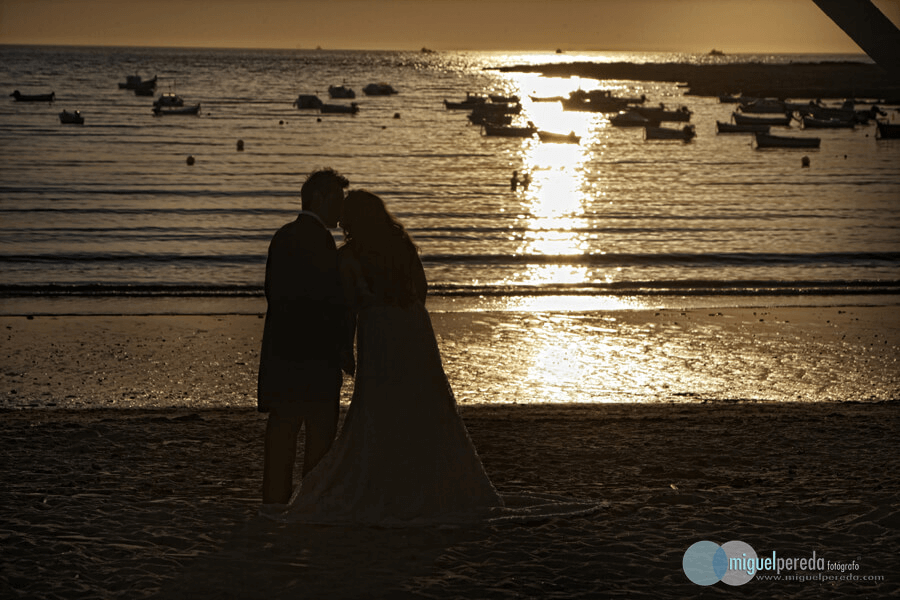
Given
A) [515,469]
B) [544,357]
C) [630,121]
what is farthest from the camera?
[630,121]

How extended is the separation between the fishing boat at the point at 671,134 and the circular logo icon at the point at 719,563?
64.8 meters

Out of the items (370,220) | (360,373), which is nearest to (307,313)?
(360,373)

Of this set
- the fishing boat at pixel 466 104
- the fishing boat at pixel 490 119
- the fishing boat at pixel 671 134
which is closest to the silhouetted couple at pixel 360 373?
the fishing boat at pixel 671 134

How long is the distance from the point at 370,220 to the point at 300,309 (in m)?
0.67

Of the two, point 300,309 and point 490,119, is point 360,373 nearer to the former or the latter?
point 300,309

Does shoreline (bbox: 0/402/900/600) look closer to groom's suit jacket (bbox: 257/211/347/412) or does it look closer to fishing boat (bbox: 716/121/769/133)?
groom's suit jacket (bbox: 257/211/347/412)

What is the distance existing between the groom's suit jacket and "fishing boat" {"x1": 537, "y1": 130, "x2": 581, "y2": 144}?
6267 centimetres

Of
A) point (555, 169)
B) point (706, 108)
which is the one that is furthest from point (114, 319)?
point (706, 108)

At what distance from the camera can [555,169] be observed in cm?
5141

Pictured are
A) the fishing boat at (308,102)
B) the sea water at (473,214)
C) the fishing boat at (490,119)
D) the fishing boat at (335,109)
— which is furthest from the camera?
the fishing boat at (308,102)

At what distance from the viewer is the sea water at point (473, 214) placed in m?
20.8

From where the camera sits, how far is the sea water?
2083cm

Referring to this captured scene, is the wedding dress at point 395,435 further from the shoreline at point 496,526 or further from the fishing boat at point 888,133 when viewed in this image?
the fishing boat at point 888,133

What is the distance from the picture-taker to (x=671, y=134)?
230 feet
